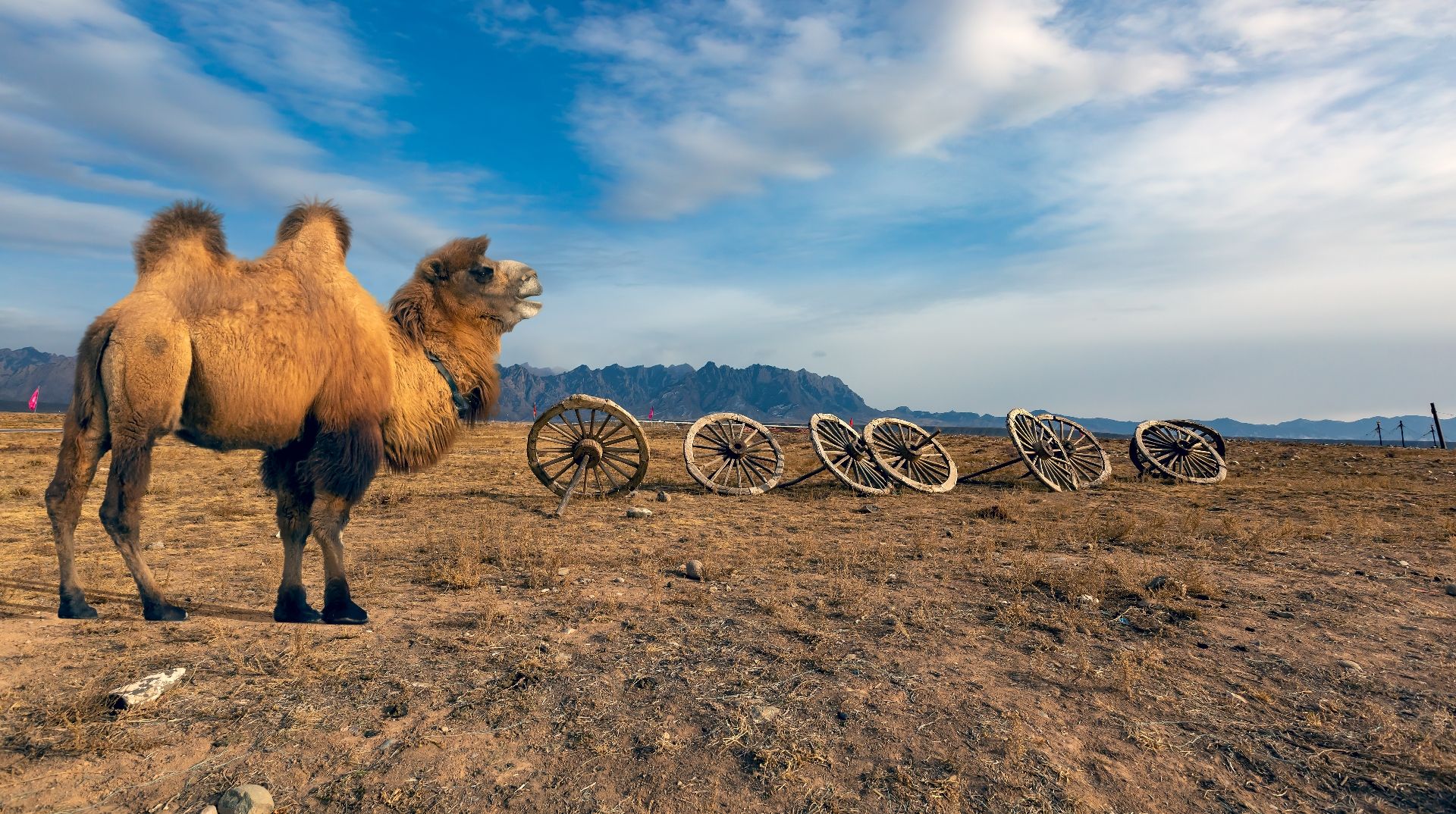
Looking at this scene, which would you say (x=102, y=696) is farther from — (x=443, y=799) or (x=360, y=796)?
(x=443, y=799)

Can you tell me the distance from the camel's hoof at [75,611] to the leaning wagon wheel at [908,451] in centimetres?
1111

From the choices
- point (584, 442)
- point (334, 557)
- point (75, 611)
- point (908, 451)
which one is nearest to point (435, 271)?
point (334, 557)

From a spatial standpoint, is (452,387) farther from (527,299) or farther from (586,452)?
(586,452)

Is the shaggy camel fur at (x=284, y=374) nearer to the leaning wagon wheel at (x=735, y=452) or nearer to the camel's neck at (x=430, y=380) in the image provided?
the camel's neck at (x=430, y=380)

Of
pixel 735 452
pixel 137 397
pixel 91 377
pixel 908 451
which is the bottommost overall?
pixel 735 452

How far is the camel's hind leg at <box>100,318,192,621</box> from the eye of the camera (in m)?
3.99

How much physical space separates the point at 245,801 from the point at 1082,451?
16.3 meters

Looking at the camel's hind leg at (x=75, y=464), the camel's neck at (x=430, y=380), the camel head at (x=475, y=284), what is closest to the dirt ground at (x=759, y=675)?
the camel's hind leg at (x=75, y=464)

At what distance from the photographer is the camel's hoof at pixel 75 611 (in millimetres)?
4547

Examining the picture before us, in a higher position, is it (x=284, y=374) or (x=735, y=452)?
(x=284, y=374)

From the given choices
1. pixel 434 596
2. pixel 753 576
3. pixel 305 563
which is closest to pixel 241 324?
pixel 434 596

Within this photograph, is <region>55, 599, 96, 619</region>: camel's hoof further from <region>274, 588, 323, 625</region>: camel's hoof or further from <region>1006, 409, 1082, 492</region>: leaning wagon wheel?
<region>1006, 409, 1082, 492</region>: leaning wagon wheel

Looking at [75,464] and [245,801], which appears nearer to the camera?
[245,801]

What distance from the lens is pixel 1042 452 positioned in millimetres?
13875
